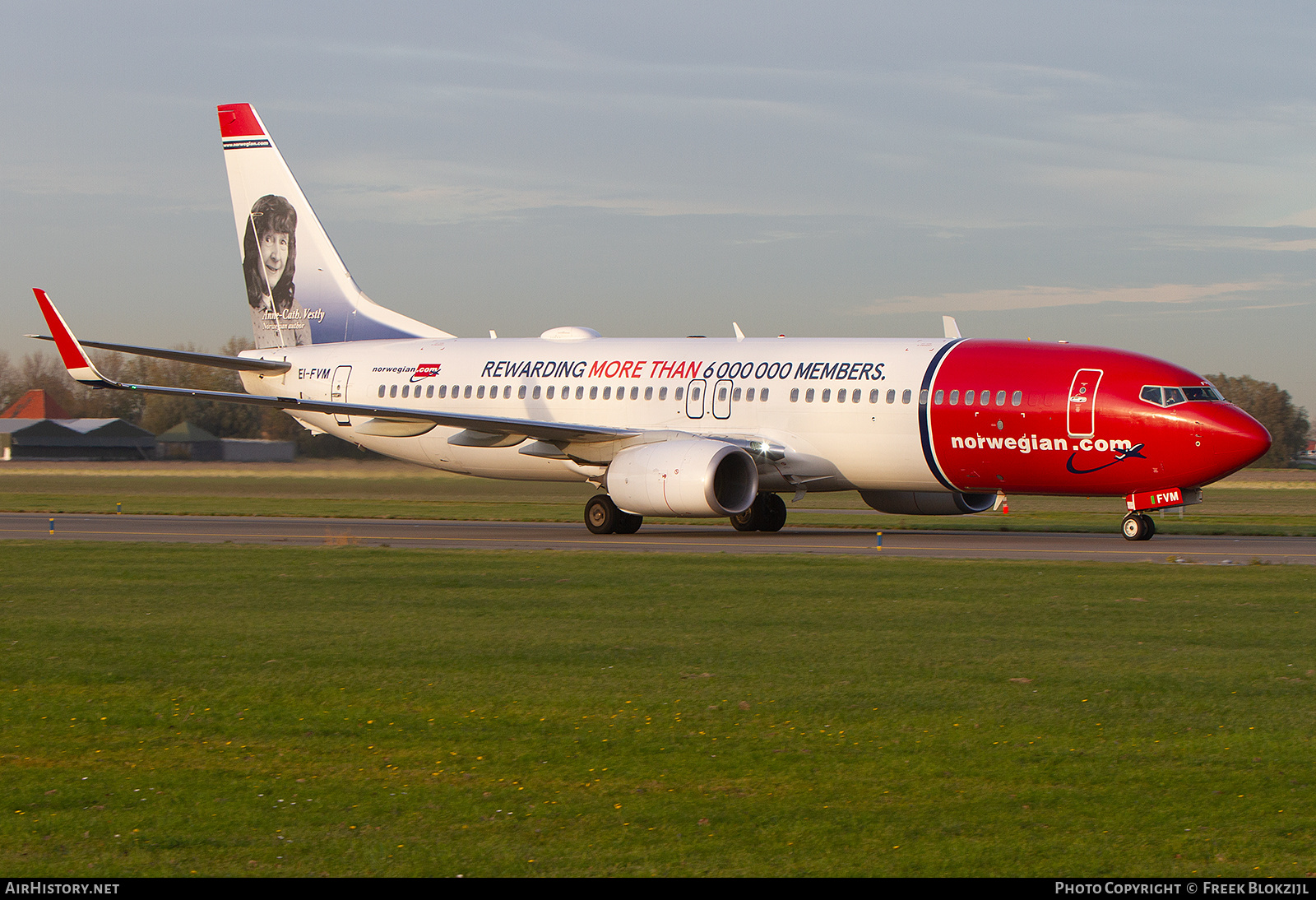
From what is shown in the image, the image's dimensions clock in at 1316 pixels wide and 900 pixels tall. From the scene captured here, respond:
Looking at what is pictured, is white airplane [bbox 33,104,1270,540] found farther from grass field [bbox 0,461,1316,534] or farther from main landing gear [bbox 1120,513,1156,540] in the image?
grass field [bbox 0,461,1316,534]

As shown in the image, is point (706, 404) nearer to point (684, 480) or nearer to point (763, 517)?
point (763, 517)

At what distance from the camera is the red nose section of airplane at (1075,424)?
2500 centimetres

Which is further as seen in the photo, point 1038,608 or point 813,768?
point 1038,608

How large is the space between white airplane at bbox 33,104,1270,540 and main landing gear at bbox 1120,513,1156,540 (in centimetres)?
4

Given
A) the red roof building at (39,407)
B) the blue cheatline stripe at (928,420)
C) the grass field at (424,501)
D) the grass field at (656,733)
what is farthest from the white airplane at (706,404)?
the red roof building at (39,407)

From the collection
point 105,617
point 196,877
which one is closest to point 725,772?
point 196,877

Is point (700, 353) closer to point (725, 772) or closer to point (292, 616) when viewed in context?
point (292, 616)

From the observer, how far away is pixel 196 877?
643 cm

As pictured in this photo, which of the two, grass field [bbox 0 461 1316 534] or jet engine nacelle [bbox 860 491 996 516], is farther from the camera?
grass field [bbox 0 461 1316 534]

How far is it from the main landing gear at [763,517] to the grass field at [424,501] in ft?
9.17

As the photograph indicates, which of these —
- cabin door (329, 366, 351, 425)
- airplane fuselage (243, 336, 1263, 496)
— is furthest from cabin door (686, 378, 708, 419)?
cabin door (329, 366, 351, 425)

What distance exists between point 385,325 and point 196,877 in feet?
104

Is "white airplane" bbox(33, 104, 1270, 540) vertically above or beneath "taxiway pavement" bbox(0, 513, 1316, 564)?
above

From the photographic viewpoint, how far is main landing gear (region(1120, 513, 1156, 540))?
26.8 m
